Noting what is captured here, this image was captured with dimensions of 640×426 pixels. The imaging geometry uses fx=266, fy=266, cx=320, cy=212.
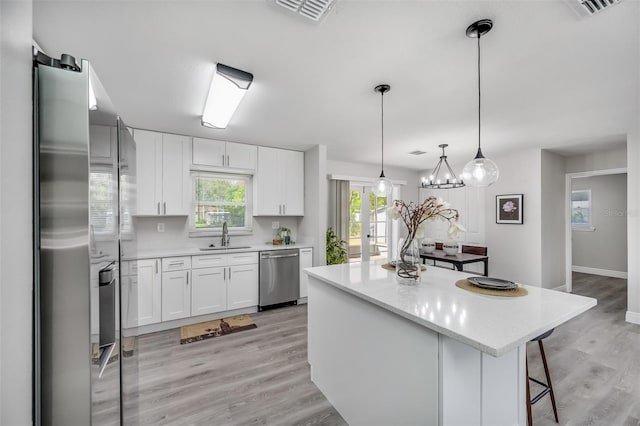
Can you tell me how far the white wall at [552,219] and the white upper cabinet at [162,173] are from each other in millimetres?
5514

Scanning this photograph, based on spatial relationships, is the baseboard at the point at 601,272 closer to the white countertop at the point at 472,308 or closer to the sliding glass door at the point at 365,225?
the sliding glass door at the point at 365,225

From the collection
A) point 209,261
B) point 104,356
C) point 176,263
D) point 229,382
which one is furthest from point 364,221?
point 104,356

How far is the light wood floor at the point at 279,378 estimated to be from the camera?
183cm

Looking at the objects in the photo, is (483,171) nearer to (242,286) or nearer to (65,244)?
(65,244)

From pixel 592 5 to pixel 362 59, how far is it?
1200mm

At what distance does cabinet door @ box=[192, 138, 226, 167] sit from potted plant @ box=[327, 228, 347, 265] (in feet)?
6.98

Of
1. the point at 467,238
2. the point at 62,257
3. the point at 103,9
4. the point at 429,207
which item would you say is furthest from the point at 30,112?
Result: the point at 467,238

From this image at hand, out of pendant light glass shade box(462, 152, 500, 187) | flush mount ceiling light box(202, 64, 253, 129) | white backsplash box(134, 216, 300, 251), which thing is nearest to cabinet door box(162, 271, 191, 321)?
white backsplash box(134, 216, 300, 251)

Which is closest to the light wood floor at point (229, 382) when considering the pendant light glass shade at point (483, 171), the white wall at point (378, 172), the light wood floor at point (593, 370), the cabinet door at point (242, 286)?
the cabinet door at point (242, 286)

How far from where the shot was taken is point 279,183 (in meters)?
4.20

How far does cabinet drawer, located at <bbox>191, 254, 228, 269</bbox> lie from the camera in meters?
3.37

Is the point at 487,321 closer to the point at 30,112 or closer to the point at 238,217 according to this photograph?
the point at 30,112

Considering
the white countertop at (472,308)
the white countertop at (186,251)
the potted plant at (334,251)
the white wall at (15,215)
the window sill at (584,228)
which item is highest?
the white wall at (15,215)

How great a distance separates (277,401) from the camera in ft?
6.48
